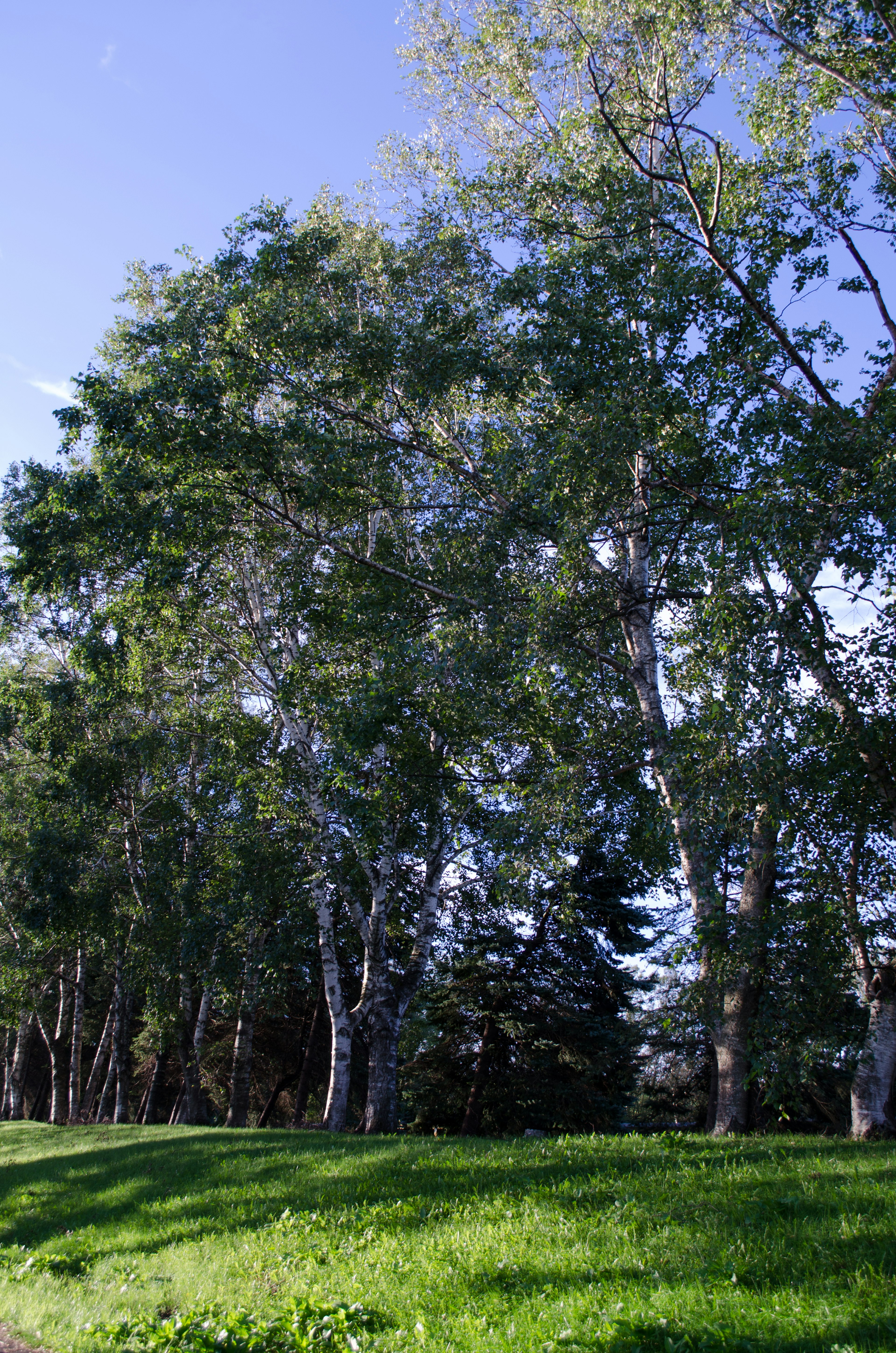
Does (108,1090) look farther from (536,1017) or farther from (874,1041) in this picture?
(874,1041)

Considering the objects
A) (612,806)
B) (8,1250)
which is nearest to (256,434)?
(612,806)

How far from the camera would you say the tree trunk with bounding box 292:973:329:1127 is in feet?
81.7

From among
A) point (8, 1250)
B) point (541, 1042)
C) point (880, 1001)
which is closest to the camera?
point (8, 1250)

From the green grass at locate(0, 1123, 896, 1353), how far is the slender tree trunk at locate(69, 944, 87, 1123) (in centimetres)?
1484

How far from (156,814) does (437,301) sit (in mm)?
15340

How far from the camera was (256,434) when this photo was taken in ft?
38.1

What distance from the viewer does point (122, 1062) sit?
23.2 meters

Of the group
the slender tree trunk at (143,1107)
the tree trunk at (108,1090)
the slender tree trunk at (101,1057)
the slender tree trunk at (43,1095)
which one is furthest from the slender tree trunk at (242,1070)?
the slender tree trunk at (43,1095)

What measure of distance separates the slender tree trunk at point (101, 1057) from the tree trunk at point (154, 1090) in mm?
1970

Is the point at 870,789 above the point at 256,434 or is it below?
below

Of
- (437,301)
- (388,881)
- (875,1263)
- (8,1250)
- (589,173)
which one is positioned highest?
(589,173)

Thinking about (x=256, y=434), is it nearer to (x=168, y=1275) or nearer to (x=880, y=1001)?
(x=168, y=1275)

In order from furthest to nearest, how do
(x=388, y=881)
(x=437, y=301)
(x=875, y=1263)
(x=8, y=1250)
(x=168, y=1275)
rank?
(x=388, y=881) → (x=437, y=301) → (x=8, y=1250) → (x=168, y=1275) → (x=875, y=1263)

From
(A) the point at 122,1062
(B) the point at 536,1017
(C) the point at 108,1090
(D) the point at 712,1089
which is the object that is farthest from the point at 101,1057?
Result: (D) the point at 712,1089
